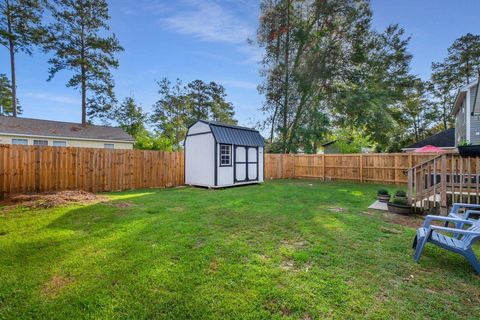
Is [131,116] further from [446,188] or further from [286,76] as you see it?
[446,188]

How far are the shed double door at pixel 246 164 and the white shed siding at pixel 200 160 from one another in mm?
1367

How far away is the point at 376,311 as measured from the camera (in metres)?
1.82

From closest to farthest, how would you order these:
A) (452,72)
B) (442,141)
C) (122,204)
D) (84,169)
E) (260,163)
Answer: (122,204), (84,169), (260,163), (442,141), (452,72)

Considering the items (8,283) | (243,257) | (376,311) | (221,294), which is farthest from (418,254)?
(8,283)

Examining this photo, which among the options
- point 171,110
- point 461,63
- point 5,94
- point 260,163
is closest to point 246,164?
point 260,163

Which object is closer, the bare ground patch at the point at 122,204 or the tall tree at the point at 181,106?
the bare ground patch at the point at 122,204

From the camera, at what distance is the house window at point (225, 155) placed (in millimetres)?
9508

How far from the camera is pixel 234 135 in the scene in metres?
10.2

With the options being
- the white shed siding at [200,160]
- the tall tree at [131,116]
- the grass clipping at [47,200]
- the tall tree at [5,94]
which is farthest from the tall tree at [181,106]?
the grass clipping at [47,200]

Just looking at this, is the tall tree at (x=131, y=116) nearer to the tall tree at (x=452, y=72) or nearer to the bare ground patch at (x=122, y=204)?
the bare ground patch at (x=122, y=204)

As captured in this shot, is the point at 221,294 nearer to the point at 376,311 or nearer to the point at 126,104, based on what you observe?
the point at 376,311

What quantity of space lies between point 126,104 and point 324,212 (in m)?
22.9

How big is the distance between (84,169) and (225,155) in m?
5.43

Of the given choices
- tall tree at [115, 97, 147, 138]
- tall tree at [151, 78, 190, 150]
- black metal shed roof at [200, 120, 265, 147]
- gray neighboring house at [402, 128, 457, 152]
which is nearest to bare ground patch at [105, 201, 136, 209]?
black metal shed roof at [200, 120, 265, 147]
